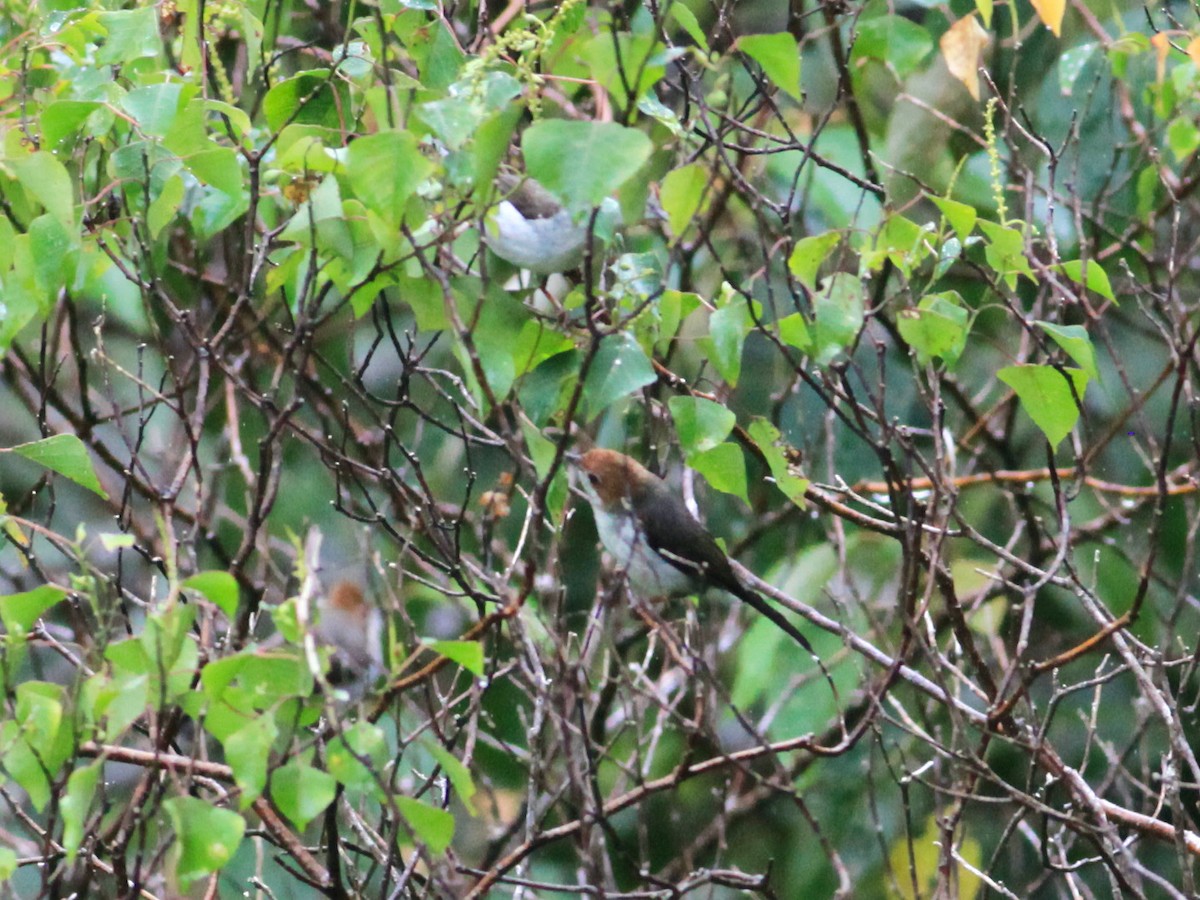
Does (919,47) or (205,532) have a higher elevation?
(919,47)

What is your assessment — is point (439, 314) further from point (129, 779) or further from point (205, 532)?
point (129, 779)

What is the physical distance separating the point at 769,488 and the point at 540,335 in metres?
3.11

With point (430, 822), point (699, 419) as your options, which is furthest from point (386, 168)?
point (430, 822)

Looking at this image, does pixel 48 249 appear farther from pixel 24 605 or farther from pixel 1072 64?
pixel 1072 64

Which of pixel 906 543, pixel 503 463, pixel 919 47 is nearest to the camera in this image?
pixel 906 543

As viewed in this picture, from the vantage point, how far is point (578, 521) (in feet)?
18.2

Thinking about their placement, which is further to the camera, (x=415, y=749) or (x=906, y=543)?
(x=415, y=749)

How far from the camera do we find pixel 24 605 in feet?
6.72

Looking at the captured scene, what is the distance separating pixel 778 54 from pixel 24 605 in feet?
4.78

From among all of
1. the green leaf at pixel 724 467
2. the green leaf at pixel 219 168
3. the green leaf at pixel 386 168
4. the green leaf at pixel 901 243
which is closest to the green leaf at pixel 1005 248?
the green leaf at pixel 901 243

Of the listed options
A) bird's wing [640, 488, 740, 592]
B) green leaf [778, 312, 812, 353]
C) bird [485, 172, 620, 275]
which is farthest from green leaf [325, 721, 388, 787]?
bird's wing [640, 488, 740, 592]

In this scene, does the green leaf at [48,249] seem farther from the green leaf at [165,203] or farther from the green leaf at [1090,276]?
the green leaf at [1090,276]

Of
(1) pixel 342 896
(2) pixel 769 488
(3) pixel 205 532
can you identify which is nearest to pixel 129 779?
(3) pixel 205 532

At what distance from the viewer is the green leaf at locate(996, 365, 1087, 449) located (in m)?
2.55
